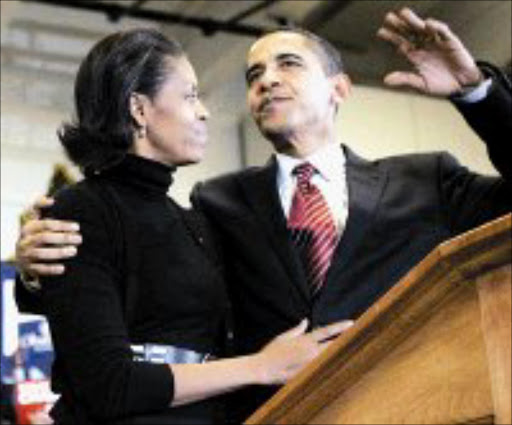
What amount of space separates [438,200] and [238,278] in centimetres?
40

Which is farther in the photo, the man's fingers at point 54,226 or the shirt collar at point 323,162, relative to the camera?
the shirt collar at point 323,162

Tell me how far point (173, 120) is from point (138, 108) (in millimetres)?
61

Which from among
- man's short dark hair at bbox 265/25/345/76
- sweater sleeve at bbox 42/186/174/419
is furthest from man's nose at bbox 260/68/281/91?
sweater sleeve at bbox 42/186/174/419

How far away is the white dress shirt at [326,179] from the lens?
193 cm

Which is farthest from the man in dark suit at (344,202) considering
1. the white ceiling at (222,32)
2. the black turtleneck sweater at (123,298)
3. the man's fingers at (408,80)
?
the white ceiling at (222,32)

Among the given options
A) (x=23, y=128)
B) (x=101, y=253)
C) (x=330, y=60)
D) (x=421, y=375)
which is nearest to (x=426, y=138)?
(x=23, y=128)

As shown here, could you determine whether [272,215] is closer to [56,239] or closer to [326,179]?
[326,179]

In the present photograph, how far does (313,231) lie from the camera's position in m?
1.86

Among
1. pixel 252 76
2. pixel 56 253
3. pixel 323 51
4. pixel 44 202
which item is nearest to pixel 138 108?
pixel 44 202

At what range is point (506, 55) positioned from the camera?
5785 mm

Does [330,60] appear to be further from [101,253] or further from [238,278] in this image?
[101,253]

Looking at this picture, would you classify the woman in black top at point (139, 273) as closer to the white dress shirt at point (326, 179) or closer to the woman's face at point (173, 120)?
the woman's face at point (173, 120)

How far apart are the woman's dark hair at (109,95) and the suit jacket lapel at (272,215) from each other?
1.22 feet

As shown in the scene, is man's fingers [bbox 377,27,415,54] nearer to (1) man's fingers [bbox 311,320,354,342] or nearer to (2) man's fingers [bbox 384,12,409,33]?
(2) man's fingers [bbox 384,12,409,33]
